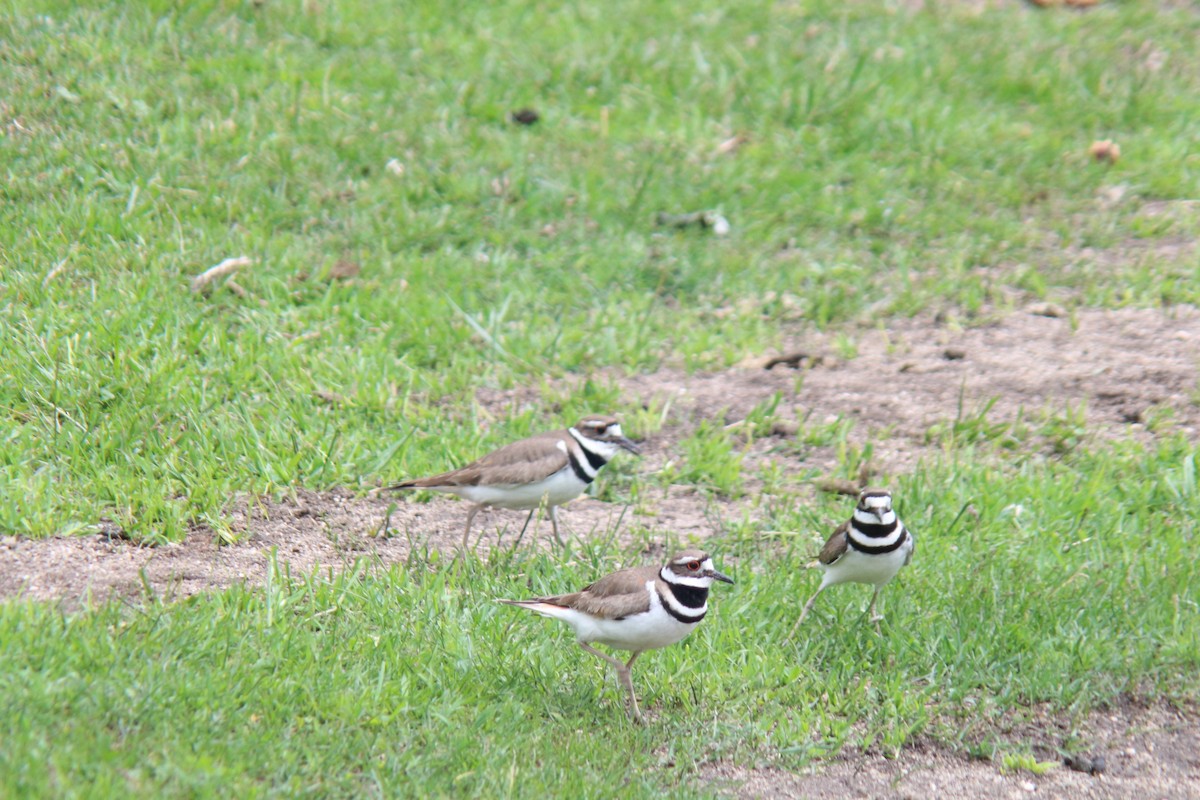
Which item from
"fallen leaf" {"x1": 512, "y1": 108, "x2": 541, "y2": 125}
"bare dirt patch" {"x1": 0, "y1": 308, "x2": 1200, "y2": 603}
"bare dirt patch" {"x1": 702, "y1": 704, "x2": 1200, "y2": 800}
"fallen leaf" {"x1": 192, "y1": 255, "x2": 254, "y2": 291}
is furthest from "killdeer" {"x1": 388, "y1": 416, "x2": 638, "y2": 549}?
"fallen leaf" {"x1": 512, "y1": 108, "x2": 541, "y2": 125}

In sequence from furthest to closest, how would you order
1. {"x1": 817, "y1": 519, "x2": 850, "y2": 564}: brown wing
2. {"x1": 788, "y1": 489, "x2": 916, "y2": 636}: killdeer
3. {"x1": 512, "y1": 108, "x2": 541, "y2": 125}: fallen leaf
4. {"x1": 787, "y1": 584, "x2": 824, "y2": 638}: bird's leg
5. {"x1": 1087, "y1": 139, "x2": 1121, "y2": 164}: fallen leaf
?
{"x1": 1087, "y1": 139, "x2": 1121, "y2": 164}: fallen leaf
{"x1": 512, "y1": 108, "x2": 541, "y2": 125}: fallen leaf
{"x1": 787, "y1": 584, "x2": 824, "y2": 638}: bird's leg
{"x1": 817, "y1": 519, "x2": 850, "y2": 564}: brown wing
{"x1": 788, "y1": 489, "x2": 916, "y2": 636}: killdeer

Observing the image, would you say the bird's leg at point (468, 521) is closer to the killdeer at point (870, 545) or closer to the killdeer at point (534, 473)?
the killdeer at point (534, 473)

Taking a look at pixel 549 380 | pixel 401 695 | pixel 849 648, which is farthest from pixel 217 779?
pixel 549 380

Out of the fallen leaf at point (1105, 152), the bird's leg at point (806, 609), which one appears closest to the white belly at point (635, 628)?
the bird's leg at point (806, 609)

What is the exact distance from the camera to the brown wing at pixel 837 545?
5.80 metres

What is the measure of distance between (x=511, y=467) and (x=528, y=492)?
0.50 ft

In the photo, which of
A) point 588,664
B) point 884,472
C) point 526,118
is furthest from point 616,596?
point 526,118

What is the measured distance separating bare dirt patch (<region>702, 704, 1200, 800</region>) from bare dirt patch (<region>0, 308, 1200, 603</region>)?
1.81m

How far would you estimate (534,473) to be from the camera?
627 cm

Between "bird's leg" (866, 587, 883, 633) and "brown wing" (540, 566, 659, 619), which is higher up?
"brown wing" (540, 566, 659, 619)

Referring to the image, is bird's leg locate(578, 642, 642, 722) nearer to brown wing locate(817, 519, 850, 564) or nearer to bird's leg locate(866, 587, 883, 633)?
brown wing locate(817, 519, 850, 564)

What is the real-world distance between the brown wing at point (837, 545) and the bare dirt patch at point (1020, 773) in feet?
2.91

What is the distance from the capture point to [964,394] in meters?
8.09

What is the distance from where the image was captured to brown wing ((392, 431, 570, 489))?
247 inches
